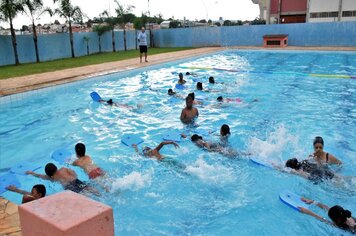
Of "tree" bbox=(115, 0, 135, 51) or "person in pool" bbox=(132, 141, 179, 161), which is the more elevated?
"tree" bbox=(115, 0, 135, 51)

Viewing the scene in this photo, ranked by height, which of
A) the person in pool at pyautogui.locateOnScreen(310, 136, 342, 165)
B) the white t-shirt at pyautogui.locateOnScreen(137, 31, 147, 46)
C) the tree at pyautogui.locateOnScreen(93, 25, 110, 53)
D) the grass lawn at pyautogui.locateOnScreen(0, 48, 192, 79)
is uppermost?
the tree at pyautogui.locateOnScreen(93, 25, 110, 53)

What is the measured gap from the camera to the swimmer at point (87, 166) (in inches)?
209

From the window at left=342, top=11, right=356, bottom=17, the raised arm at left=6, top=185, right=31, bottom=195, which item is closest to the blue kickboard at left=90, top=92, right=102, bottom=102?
the raised arm at left=6, top=185, right=31, bottom=195

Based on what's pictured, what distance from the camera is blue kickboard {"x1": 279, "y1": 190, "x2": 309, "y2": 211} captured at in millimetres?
4461

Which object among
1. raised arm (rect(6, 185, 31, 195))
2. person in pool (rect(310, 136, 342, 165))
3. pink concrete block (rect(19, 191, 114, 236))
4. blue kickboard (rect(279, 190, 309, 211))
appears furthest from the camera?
person in pool (rect(310, 136, 342, 165))

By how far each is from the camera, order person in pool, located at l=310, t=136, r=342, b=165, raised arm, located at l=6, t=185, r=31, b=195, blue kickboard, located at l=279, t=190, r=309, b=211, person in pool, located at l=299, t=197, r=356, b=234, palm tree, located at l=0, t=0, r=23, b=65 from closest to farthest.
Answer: person in pool, located at l=299, t=197, r=356, b=234 → blue kickboard, located at l=279, t=190, r=309, b=211 → raised arm, located at l=6, t=185, r=31, b=195 → person in pool, located at l=310, t=136, r=342, b=165 → palm tree, located at l=0, t=0, r=23, b=65

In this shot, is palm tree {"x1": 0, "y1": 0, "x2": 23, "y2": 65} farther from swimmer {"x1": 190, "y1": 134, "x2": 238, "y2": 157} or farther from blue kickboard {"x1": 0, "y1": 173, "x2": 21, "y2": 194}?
swimmer {"x1": 190, "y1": 134, "x2": 238, "y2": 157}

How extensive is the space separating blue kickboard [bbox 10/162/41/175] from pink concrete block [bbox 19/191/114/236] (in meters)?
4.15

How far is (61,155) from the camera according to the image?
637 centimetres

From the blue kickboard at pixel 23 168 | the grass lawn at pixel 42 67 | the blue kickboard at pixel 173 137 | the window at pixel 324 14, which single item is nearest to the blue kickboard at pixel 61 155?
the blue kickboard at pixel 23 168

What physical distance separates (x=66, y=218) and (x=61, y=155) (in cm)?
488

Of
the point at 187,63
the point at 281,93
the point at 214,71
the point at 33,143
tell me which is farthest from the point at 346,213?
the point at 187,63

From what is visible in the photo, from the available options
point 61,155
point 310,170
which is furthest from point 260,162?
point 61,155

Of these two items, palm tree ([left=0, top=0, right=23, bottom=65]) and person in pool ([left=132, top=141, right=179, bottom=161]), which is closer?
person in pool ([left=132, top=141, right=179, bottom=161])
